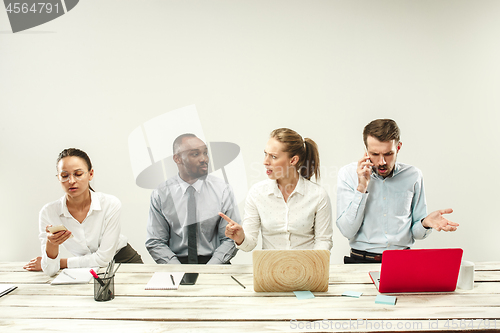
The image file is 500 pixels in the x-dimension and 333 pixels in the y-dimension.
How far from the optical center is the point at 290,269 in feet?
4.80

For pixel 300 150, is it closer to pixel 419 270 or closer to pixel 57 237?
pixel 419 270

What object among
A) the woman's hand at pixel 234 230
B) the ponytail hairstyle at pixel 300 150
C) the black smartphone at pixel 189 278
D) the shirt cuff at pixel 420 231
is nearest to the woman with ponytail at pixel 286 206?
the ponytail hairstyle at pixel 300 150

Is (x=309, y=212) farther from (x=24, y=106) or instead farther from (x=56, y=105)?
(x=24, y=106)

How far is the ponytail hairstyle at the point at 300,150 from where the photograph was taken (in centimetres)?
214

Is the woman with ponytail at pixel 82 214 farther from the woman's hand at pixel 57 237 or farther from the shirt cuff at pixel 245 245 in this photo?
the shirt cuff at pixel 245 245

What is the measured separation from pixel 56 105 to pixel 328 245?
2.72 m

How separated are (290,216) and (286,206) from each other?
66 mm

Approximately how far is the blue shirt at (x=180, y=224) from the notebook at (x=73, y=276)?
683 mm

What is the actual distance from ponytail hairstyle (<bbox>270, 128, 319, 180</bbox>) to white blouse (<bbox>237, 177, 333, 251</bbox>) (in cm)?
11

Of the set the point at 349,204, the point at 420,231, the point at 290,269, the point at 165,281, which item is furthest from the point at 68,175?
the point at 420,231

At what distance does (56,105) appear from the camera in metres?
3.17

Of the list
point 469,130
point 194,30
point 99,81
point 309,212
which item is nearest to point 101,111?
point 99,81

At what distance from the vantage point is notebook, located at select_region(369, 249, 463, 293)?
4.65 feet

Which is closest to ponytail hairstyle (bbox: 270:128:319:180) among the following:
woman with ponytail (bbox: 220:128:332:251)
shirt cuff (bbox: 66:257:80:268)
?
woman with ponytail (bbox: 220:128:332:251)
